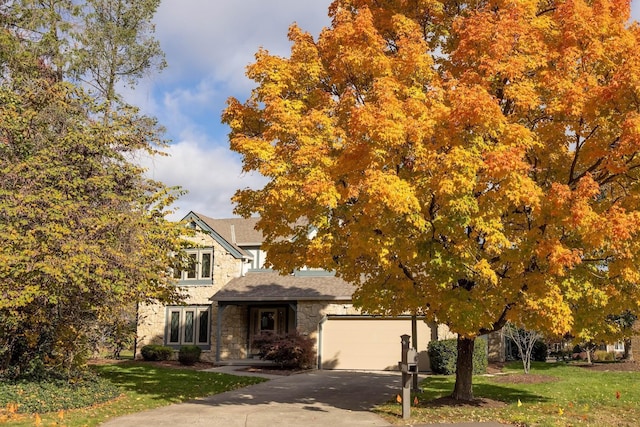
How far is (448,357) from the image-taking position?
74.4 ft

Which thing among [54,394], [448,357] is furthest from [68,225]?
[448,357]

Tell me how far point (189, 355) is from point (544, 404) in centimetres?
1715

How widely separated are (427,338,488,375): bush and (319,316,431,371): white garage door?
154cm

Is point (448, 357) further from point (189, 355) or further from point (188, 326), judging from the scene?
point (188, 326)

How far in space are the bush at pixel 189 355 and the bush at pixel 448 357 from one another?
11022mm

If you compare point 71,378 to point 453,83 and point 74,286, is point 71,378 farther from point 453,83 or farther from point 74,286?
point 453,83

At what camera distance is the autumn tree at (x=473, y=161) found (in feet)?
32.9

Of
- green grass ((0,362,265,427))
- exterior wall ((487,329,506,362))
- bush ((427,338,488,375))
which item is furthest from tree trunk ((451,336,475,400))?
exterior wall ((487,329,506,362))

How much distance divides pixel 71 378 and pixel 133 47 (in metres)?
19.2

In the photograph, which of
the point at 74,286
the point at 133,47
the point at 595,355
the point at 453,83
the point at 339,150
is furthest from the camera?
the point at 595,355

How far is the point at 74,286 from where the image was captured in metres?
13.9

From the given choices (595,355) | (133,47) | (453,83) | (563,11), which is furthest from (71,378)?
(595,355)

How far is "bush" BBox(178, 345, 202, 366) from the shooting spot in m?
26.3

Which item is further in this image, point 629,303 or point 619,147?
point 629,303
